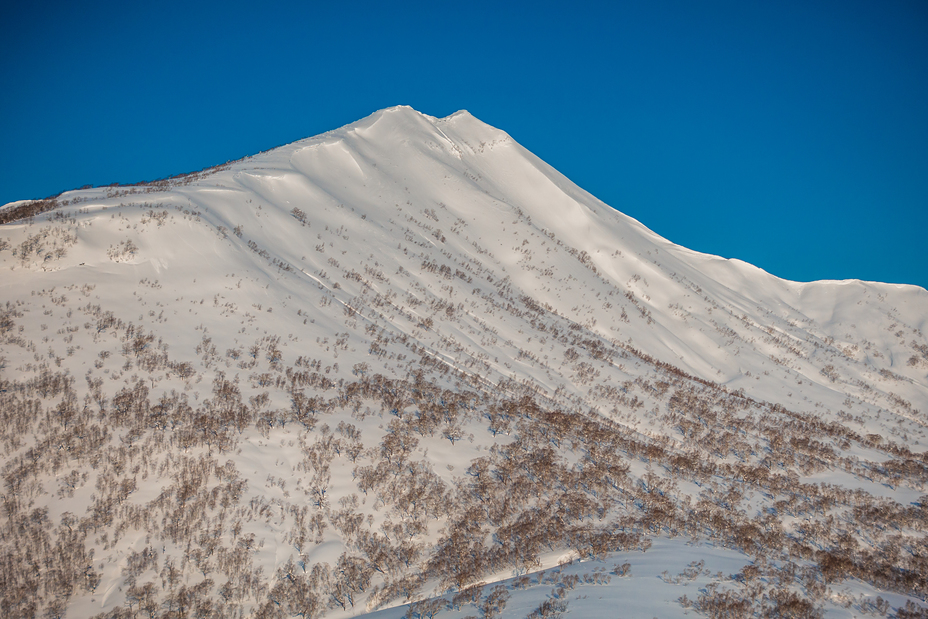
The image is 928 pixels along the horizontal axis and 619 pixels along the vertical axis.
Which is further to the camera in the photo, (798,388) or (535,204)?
(535,204)

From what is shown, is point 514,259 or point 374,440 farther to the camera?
point 514,259

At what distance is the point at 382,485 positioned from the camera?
49.5ft

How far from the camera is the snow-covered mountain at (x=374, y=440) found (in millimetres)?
11891

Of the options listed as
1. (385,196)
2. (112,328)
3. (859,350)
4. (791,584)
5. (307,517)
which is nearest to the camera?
(791,584)

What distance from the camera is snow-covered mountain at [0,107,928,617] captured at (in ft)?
39.0

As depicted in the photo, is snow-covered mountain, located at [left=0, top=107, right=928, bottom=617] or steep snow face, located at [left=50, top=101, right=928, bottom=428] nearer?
snow-covered mountain, located at [left=0, top=107, right=928, bottom=617]

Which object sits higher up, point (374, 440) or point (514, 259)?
point (514, 259)

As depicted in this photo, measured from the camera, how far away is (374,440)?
16.6 metres

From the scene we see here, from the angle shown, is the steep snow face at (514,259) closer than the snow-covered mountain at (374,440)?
No

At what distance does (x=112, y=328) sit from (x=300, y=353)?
5.93 metres

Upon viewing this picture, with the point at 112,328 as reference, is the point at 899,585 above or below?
below

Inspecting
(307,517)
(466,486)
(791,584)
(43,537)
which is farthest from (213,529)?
(791,584)

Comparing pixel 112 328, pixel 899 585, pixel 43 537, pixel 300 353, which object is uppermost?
pixel 112 328

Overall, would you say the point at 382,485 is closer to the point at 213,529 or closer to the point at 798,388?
the point at 213,529
